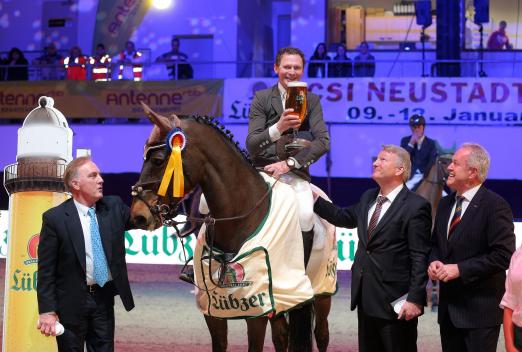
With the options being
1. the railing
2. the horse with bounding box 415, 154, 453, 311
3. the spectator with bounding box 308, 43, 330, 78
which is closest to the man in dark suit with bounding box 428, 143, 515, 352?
the horse with bounding box 415, 154, 453, 311

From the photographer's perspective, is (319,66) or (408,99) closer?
(408,99)

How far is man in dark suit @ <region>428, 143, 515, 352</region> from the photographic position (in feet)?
15.3

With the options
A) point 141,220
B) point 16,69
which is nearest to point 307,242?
point 141,220

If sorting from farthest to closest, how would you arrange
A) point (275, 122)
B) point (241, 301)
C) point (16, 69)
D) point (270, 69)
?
point (270, 69)
point (16, 69)
point (275, 122)
point (241, 301)

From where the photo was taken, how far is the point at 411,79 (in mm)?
16844

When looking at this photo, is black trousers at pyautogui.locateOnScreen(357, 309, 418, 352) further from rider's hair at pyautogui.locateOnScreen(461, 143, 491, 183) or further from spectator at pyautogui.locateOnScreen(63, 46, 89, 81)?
spectator at pyautogui.locateOnScreen(63, 46, 89, 81)

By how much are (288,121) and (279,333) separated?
1.33m

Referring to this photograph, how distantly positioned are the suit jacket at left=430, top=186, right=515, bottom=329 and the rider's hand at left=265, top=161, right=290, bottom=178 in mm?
1053

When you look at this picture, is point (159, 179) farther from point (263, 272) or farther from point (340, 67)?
point (340, 67)

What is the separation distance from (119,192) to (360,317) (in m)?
13.2

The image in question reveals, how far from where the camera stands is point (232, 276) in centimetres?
486

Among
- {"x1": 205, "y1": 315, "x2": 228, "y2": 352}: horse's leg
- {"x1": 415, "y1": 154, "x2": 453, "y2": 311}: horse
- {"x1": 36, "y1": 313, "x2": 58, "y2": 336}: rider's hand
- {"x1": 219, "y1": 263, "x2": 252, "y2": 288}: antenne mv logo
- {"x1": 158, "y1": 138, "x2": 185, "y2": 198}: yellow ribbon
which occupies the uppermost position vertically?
{"x1": 158, "y1": 138, "x2": 185, "y2": 198}: yellow ribbon

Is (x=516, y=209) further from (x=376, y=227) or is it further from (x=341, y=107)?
(x=376, y=227)

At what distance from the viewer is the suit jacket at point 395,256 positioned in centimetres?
488
